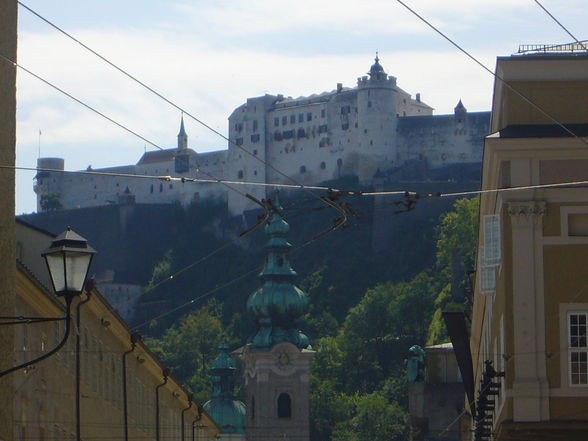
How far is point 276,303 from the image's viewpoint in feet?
304

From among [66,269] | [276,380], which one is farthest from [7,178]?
[276,380]

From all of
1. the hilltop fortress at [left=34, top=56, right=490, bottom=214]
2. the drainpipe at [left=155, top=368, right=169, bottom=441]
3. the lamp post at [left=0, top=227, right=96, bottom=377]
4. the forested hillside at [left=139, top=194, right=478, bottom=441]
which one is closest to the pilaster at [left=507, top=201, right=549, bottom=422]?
the lamp post at [left=0, top=227, right=96, bottom=377]

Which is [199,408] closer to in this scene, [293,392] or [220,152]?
[293,392]

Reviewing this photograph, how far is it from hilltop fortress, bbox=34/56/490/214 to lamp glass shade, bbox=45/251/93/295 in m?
129

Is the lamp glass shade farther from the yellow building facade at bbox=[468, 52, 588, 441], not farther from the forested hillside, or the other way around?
the forested hillside

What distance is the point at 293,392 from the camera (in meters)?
89.7

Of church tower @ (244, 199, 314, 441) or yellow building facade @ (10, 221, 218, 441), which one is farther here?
church tower @ (244, 199, 314, 441)

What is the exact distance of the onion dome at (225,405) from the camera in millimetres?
86875

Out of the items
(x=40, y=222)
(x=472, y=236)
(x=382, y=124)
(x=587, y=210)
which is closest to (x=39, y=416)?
(x=587, y=210)

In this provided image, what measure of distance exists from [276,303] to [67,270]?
79.1m

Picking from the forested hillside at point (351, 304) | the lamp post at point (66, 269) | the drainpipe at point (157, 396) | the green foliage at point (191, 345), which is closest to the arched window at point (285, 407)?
the forested hillside at point (351, 304)

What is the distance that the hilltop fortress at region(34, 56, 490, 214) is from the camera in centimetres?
14738

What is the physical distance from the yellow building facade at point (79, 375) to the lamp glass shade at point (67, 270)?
11.7ft

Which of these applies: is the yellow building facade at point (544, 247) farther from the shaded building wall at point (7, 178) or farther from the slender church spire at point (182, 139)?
the slender church spire at point (182, 139)
